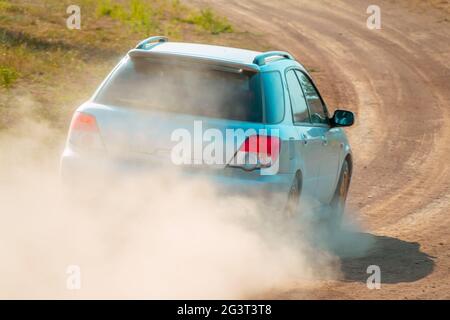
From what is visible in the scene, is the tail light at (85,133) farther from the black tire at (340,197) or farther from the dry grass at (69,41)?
the dry grass at (69,41)

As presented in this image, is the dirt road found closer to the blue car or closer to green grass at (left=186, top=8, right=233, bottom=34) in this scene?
green grass at (left=186, top=8, right=233, bottom=34)

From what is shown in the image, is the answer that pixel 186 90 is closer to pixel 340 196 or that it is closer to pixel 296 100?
pixel 296 100

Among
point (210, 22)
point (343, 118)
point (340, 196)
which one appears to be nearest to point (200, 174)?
point (343, 118)

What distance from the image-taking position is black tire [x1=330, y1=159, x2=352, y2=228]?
12414 mm

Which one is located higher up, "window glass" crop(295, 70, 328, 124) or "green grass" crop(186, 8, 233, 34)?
"green grass" crop(186, 8, 233, 34)

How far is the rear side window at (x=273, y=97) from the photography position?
9.80 metres

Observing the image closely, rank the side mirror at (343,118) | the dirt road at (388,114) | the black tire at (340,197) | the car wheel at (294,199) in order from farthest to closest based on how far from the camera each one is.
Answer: the black tire at (340,197) → the side mirror at (343,118) → the dirt road at (388,114) → the car wheel at (294,199)

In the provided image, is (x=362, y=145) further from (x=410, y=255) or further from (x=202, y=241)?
(x=202, y=241)


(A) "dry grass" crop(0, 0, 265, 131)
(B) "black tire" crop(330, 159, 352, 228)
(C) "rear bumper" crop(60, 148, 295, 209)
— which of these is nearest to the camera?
(C) "rear bumper" crop(60, 148, 295, 209)

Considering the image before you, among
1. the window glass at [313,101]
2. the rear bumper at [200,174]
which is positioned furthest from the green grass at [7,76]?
the rear bumper at [200,174]

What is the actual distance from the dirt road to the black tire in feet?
1.17

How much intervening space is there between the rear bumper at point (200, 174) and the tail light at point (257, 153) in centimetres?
6

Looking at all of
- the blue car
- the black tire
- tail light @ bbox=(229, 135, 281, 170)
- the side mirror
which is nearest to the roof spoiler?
the blue car

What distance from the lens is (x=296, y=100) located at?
1083 centimetres
